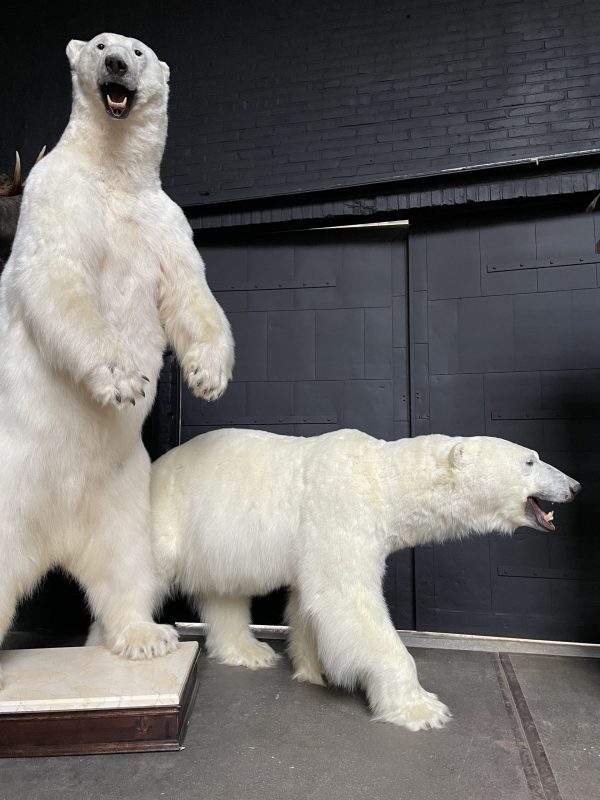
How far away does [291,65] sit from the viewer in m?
4.38

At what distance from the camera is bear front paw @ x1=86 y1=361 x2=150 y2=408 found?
6.82 ft

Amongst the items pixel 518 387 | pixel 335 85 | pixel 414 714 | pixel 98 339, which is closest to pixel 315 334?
pixel 518 387

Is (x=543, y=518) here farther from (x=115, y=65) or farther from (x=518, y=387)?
(x=115, y=65)

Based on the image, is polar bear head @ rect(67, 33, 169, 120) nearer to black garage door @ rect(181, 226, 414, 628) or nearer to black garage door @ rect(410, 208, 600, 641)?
black garage door @ rect(181, 226, 414, 628)

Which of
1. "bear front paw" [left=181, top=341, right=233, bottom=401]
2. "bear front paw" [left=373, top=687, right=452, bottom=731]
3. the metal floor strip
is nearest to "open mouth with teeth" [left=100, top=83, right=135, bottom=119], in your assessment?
"bear front paw" [left=181, top=341, right=233, bottom=401]

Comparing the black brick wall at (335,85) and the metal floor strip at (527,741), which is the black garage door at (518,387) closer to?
the black brick wall at (335,85)

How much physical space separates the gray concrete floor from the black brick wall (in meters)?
3.08

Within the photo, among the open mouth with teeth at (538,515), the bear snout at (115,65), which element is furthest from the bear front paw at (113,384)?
the open mouth with teeth at (538,515)

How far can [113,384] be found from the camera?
2.08m

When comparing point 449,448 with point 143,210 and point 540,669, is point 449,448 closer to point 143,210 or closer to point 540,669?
point 540,669

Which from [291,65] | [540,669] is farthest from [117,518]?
[291,65]

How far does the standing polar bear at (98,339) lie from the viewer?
2201 mm

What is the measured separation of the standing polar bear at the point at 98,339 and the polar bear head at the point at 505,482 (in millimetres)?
1065

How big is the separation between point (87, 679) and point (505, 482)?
1813mm
